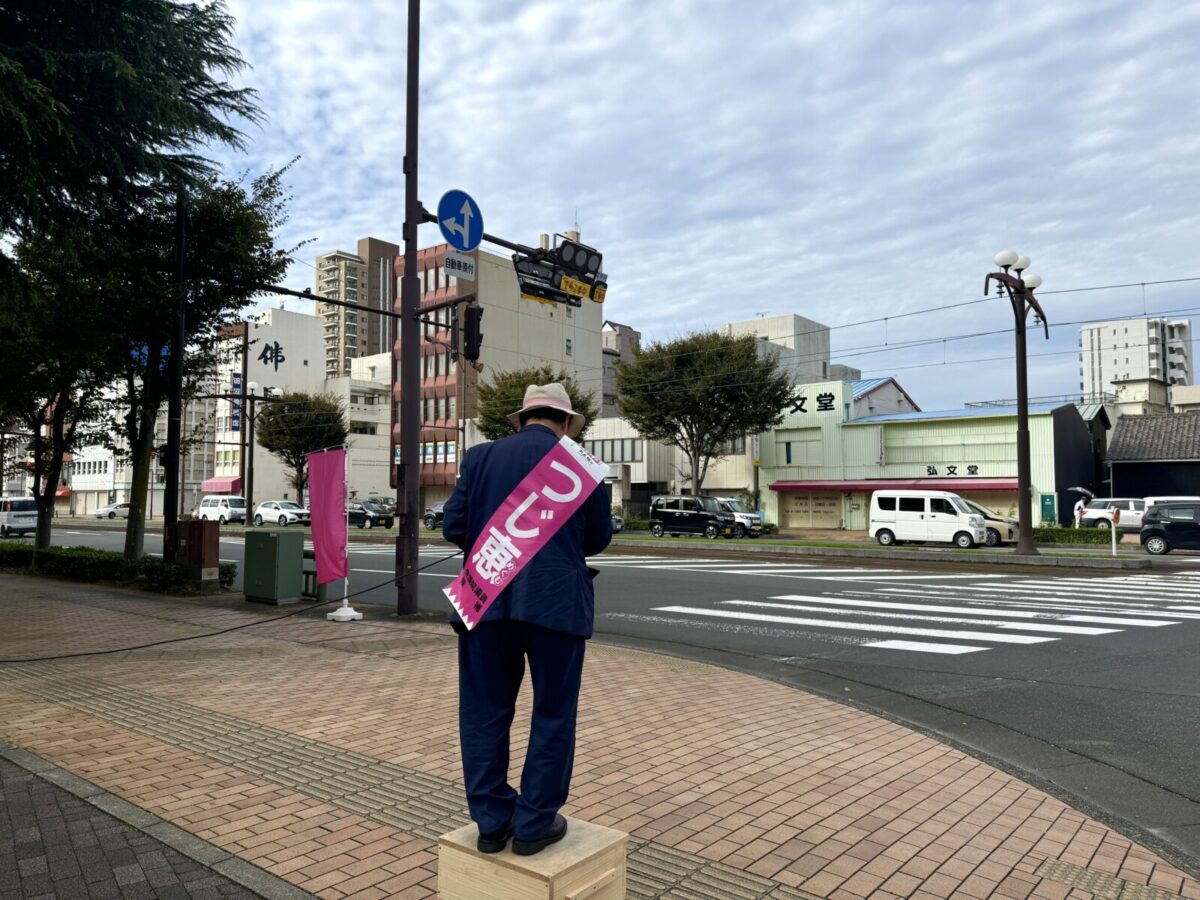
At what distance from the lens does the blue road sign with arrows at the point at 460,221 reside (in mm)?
11211

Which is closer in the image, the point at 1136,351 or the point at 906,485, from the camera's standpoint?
the point at 906,485

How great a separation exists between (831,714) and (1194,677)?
396 centimetres

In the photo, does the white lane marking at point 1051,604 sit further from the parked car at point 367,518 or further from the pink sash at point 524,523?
the parked car at point 367,518

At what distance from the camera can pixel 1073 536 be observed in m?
30.0

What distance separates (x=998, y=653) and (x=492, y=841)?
7.76m

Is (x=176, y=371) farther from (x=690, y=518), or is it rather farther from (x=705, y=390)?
(x=705, y=390)

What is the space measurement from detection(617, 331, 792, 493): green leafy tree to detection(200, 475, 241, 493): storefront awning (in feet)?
138

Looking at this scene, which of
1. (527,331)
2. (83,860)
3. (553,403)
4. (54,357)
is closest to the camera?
(553,403)

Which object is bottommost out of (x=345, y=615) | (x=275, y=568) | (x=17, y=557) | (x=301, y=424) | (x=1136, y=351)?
(x=345, y=615)

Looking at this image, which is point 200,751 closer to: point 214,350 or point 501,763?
point 501,763

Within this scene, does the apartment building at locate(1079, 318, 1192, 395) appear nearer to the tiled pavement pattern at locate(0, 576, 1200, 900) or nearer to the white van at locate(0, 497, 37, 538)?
the white van at locate(0, 497, 37, 538)

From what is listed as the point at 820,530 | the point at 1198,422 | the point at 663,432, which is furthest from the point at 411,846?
the point at 1198,422

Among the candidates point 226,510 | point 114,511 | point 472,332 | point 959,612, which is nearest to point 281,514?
point 226,510

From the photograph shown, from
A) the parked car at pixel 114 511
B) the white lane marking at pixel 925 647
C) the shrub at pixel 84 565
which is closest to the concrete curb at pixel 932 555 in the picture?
the white lane marking at pixel 925 647
